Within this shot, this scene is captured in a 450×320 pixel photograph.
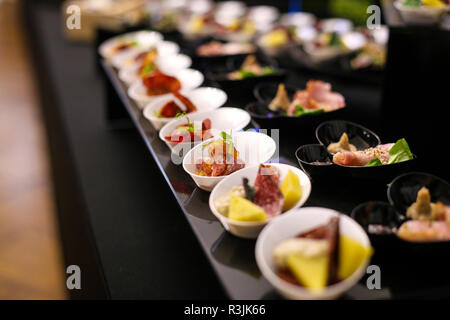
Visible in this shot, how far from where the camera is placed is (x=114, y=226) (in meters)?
2.03

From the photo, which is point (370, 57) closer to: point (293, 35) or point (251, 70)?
point (293, 35)

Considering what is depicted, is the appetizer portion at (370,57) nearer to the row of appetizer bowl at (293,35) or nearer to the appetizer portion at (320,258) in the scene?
the row of appetizer bowl at (293,35)

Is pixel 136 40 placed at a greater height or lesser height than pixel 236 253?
greater

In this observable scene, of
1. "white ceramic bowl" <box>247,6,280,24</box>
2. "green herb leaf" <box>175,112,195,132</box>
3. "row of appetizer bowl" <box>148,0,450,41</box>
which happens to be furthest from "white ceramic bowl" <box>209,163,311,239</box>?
"white ceramic bowl" <box>247,6,280,24</box>

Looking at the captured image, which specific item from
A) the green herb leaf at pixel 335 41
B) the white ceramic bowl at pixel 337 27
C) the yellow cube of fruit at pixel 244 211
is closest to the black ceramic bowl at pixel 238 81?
the green herb leaf at pixel 335 41

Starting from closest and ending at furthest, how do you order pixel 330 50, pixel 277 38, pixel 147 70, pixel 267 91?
pixel 267 91 → pixel 147 70 → pixel 330 50 → pixel 277 38

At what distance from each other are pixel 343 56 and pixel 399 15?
1.07 metres

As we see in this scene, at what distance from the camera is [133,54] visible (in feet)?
9.52

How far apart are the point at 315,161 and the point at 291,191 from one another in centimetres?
32

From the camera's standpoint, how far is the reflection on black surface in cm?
118

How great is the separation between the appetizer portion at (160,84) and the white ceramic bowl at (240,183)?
3.09ft

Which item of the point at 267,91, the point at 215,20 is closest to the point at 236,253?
the point at 267,91

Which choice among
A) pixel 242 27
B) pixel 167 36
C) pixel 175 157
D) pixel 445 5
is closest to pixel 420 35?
pixel 445 5
